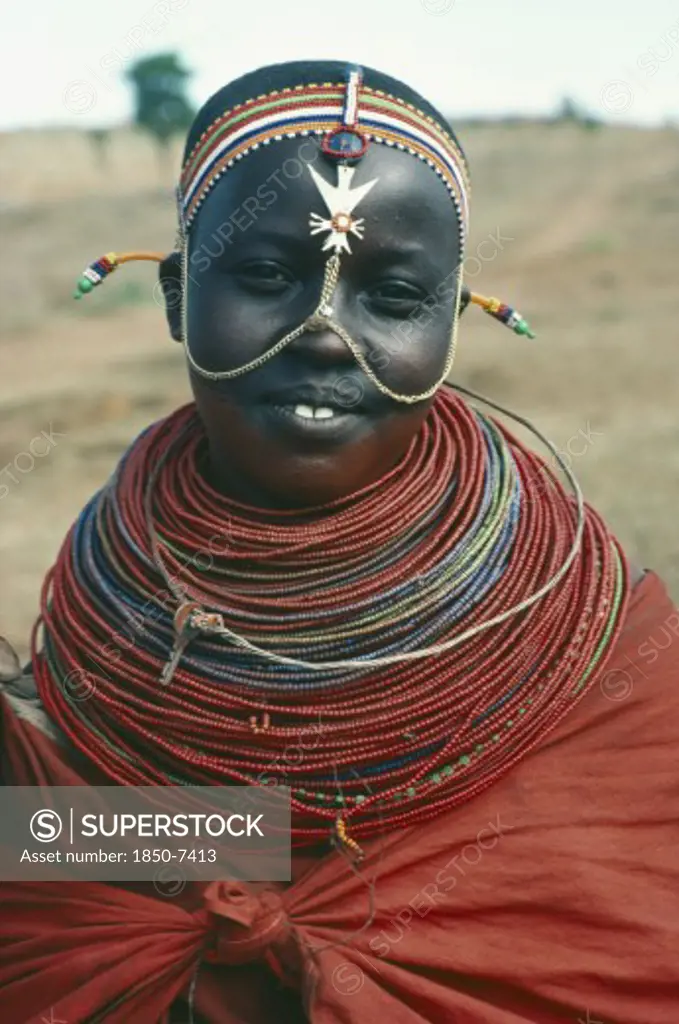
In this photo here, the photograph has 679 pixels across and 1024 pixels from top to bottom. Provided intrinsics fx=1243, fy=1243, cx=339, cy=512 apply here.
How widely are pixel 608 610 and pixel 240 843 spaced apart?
0.79 metres

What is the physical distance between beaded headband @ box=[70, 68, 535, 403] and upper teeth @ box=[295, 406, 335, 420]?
96 mm

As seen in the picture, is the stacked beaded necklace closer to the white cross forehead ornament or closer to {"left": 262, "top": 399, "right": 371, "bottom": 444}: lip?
{"left": 262, "top": 399, "right": 371, "bottom": 444}: lip

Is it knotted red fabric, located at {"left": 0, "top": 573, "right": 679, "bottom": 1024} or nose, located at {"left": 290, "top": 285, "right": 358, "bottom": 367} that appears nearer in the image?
knotted red fabric, located at {"left": 0, "top": 573, "right": 679, "bottom": 1024}

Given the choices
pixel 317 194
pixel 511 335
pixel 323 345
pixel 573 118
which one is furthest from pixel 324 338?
pixel 573 118

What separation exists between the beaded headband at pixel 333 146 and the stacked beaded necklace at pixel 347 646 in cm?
28

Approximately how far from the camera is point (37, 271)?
20.2 metres

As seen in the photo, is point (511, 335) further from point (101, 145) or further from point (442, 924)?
point (101, 145)

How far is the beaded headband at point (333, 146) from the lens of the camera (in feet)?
6.95

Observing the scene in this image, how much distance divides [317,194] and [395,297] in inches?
8.9

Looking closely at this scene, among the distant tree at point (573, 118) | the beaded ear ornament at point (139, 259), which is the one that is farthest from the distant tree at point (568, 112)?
the beaded ear ornament at point (139, 259)

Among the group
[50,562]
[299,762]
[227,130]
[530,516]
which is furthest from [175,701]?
[50,562]

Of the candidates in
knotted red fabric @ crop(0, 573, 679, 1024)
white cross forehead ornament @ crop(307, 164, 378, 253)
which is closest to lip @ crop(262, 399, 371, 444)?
white cross forehead ornament @ crop(307, 164, 378, 253)

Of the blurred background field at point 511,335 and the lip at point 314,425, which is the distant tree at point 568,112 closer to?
the blurred background field at point 511,335

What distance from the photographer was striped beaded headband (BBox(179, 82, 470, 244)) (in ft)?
7.09
